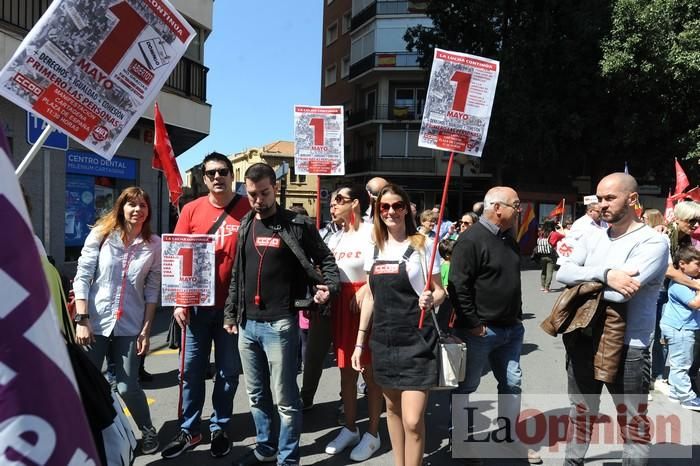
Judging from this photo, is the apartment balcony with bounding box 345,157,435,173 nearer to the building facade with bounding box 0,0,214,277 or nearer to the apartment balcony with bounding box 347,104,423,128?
the apartment balcony with bounding box 347,104,423,128

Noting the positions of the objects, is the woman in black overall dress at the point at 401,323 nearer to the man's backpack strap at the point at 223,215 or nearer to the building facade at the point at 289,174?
the man's backpack strap at the point at 223,215

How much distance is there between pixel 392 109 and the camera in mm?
34625

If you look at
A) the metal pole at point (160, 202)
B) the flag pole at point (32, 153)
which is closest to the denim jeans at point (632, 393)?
the flag pole at point (32, 153)

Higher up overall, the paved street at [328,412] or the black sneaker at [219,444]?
the black sneaker at [219,444]

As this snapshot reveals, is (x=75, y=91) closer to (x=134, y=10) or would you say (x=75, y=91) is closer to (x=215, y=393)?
(x=134, y=10)

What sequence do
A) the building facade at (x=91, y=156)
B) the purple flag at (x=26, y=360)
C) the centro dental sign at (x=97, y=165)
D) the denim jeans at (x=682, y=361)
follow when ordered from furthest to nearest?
the centro dental sign at (x=97, y=165) → the building facade at (x=91, y=156) → the denim jeans at (x=682, y=361) → the purple flag at (x=26, y=360)

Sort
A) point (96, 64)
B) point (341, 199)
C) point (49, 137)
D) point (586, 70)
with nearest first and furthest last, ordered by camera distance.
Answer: point (96, 64), point (341, 199), point (49, 137), point (586, 70)

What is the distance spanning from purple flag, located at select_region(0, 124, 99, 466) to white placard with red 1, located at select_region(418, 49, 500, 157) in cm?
330

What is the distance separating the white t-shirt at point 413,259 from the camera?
3305 mm

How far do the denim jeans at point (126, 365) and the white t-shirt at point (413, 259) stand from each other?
1835 millimetres

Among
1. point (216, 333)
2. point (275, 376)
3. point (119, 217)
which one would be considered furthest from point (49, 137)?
point (275, 376)

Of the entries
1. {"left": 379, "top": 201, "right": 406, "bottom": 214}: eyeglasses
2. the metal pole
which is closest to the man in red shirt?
{"left": 379, "top": 201, "right": 406, "bottom": 214}: eyeglasses

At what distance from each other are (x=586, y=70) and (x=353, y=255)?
71.3 feet

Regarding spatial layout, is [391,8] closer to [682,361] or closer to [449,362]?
[682,361]
